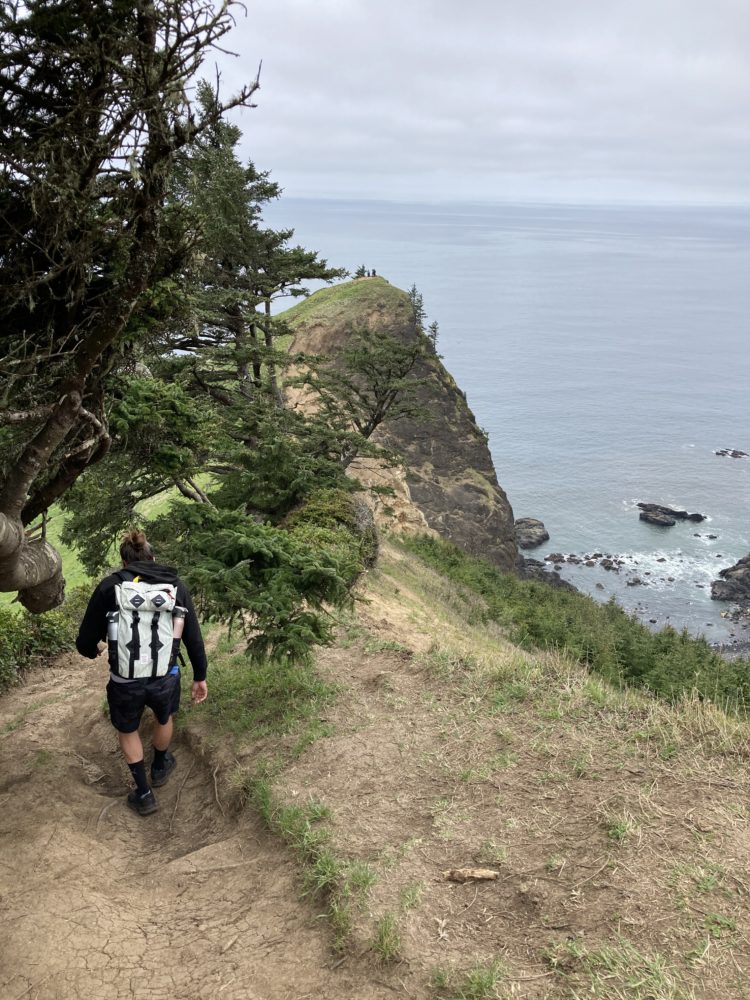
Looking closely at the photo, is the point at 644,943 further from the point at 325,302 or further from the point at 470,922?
the point at 325,302

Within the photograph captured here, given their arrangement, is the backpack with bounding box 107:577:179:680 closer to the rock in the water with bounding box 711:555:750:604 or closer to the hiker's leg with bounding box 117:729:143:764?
the hiker's leg with bounding box 117:729:143:764

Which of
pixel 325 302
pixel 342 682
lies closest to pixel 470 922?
pixel 342 682

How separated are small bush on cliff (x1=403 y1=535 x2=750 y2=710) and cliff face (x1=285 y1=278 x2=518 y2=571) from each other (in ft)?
48.6

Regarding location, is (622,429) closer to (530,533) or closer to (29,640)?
(530,533)

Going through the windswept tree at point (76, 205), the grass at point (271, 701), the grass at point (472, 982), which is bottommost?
the grass at point (472, 982)

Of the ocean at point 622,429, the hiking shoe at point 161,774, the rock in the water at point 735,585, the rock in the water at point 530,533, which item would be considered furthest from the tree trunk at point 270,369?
the rock in the water at point 735,585

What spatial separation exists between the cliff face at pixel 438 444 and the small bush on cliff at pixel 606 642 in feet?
48.6

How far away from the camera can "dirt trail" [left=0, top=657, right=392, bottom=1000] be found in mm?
4391

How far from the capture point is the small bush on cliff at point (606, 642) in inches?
551

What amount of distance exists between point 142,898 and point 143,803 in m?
1.35

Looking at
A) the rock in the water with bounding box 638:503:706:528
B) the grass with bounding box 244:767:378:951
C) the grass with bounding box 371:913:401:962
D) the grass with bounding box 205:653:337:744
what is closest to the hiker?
the grass with bounding box 244:767:378:951

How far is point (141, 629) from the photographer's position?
5.78m

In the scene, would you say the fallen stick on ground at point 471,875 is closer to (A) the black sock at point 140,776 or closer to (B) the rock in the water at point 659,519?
(A) the black sock at point 140,776

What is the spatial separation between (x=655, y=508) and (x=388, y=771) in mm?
63691
